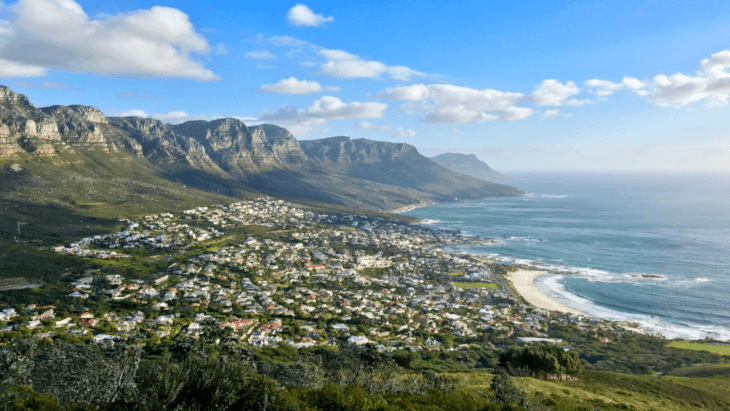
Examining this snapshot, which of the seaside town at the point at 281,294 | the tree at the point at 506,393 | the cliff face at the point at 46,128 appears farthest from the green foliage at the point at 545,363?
the cliff face at the point at 46,128

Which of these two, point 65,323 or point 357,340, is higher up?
point 65,323

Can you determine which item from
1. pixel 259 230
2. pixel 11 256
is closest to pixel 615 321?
pixel 259 230

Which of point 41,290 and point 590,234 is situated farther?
point 590,234

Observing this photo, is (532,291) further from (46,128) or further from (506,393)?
(46,128)

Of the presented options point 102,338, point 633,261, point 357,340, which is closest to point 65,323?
point 102,338

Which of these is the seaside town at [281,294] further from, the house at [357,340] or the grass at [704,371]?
the grass at [704,371]

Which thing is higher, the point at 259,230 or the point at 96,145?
the point at 96,145

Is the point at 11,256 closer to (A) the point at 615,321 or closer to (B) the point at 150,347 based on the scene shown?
(B) the point at 150,347

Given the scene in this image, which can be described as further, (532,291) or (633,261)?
(633,261)
